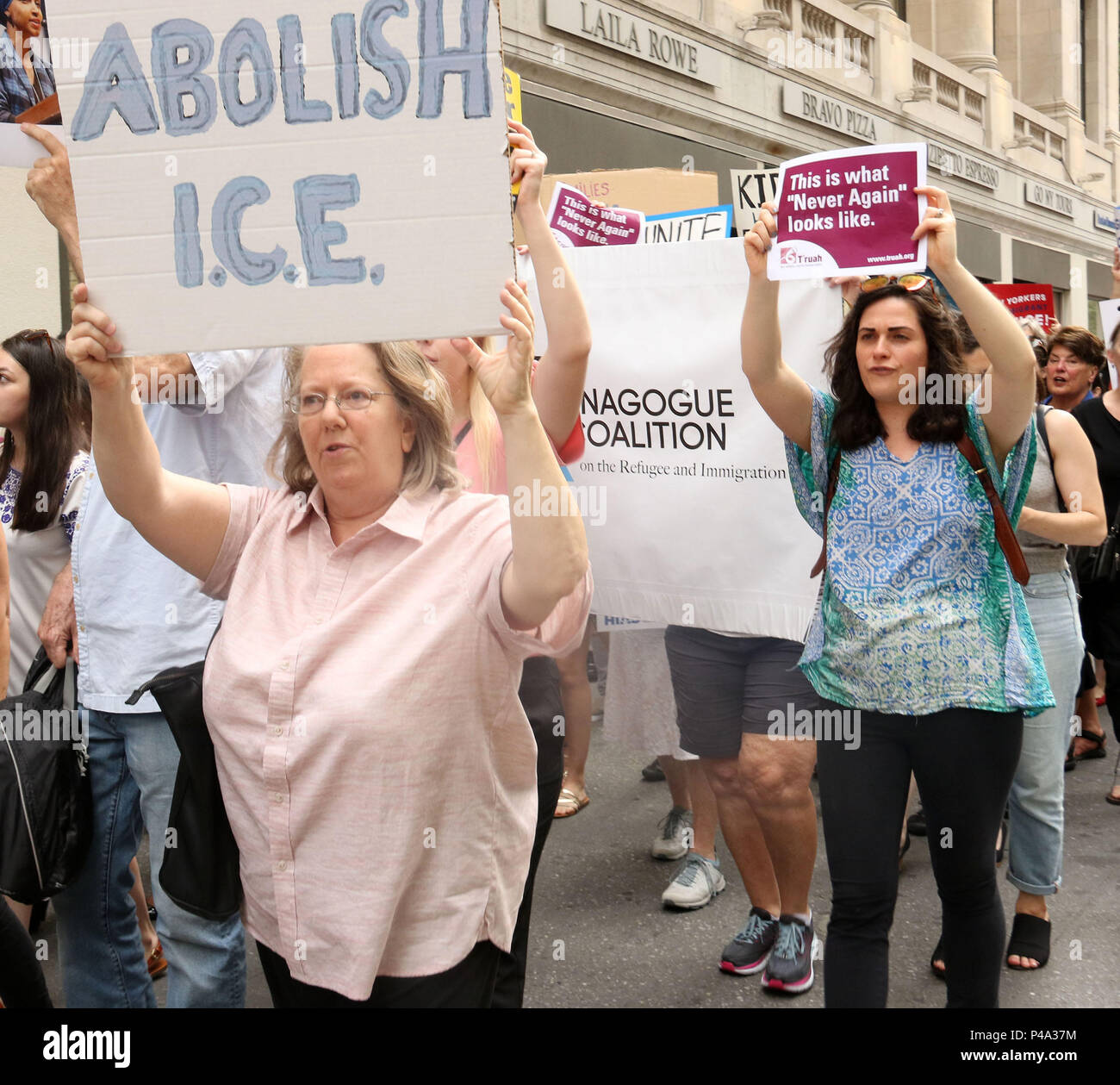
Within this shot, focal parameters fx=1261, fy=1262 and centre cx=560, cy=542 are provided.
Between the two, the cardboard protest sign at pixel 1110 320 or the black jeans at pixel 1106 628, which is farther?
the cardboard protest sign at pixel 1110 320

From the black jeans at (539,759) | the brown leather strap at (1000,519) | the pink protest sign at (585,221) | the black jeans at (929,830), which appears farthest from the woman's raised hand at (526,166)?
the pink protest sign at (585,221)

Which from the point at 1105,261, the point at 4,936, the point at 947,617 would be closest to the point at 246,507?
the point at 4,936

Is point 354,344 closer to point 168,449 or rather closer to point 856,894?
point 168,449

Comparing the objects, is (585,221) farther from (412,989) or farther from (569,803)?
(412,989)

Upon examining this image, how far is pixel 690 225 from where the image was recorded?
4.78 meters

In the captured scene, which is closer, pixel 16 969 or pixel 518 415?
pixel 518 415

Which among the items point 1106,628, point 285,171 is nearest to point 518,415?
point 285,171

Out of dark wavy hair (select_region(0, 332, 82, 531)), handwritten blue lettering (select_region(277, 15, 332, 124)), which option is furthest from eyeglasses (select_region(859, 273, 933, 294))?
dark wavy hair (select_region(0, 332, 82, 531))

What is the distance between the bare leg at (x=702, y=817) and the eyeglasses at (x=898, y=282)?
2.10m

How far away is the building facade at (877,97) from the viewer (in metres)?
11.4

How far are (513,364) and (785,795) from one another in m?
2.23

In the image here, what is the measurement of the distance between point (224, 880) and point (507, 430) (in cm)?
98

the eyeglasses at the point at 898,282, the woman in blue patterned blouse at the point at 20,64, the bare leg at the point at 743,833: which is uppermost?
the woman in blue patterned blouse at the point at 20,64
